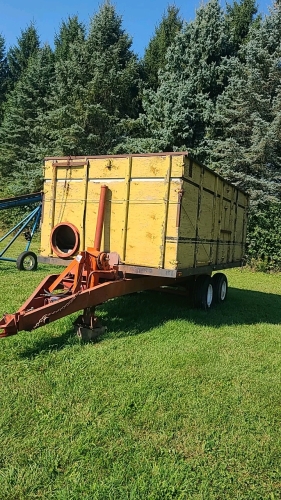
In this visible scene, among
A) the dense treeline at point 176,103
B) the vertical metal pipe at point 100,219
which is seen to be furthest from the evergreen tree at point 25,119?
the vertical metal pipe at point 100,219

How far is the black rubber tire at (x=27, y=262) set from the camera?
11328mm

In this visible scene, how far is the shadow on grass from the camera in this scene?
551 cm

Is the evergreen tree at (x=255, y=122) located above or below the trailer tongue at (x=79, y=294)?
above

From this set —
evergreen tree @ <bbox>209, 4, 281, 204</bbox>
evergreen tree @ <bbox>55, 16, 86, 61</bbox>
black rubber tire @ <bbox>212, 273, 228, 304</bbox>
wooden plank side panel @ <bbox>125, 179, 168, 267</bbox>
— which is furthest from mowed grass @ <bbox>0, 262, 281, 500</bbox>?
evergreen tree @ <bbox>55, 16, 86, 61</bbox>

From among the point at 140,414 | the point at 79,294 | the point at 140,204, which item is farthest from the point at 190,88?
the point at 140,414

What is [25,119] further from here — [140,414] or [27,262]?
[140,414]

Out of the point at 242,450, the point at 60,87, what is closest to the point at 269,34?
the point at 60,87

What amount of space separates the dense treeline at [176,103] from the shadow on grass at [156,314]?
29.3ft

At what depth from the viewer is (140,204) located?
6.43 metres

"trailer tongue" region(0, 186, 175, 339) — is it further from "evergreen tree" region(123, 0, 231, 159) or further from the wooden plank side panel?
"evergreen tree" region(123, 0, 231, 159)

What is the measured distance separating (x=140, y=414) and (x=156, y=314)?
3.60m

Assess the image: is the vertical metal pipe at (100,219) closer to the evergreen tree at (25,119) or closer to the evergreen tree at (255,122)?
the evergreen tree at (255,122)

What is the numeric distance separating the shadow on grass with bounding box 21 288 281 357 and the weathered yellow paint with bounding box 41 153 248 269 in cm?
101

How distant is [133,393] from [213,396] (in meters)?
0.85
